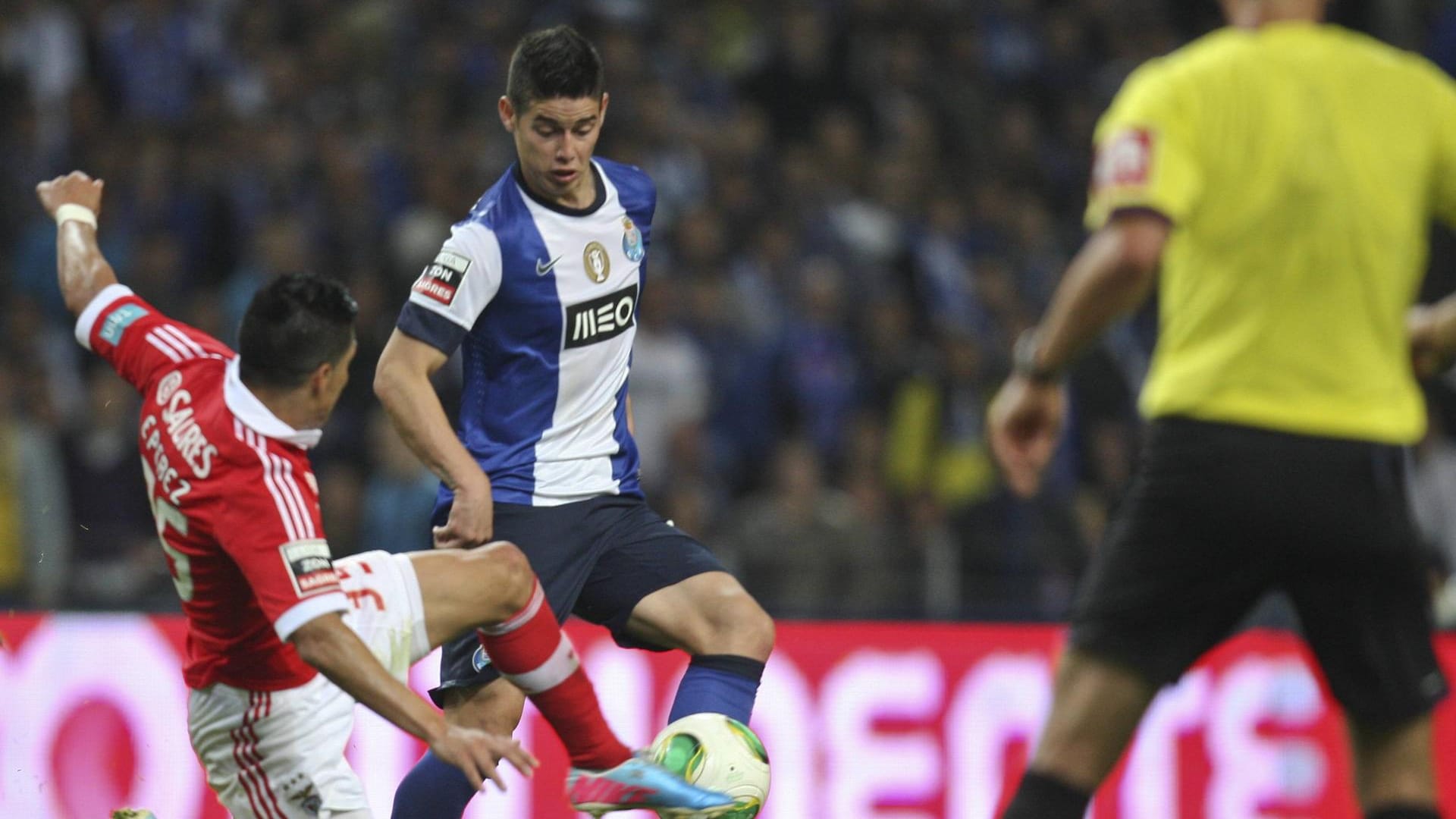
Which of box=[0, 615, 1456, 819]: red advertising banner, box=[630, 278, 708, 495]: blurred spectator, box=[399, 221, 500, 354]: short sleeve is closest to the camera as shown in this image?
box=[399, 221, 500, 354]: short sleeve

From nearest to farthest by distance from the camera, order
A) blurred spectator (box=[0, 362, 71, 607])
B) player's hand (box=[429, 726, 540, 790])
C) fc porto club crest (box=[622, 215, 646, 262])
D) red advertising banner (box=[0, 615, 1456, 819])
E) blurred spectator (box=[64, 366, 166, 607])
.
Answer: player's hand (box=[429, 726, 540, 790]) → fc porto club crest (box=[622, 215, 646, 262]) → red advertising banner (box=[0, 615, 1456, 819]) → blurred spectator (box=[64, 366, 166, 607]) → blurred spectator (box=[0, 362, 71, 607])

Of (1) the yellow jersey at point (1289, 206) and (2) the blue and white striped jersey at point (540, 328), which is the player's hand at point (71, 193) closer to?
(2) the blue and white striped jersey at point (540, 328)

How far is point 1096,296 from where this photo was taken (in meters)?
3.07

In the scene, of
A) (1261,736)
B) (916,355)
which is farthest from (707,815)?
(916,355)

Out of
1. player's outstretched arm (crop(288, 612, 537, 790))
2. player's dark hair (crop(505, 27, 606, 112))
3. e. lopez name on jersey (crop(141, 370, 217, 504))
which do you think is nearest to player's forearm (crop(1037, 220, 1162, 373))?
player's outstretched arm (crop(288, 612, 537, 790))

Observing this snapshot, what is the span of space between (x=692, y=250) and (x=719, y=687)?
555cm

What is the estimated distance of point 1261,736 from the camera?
23.7 ft

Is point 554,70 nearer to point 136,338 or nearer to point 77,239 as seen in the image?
point 136,338

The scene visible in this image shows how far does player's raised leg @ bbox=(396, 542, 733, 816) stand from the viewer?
163 inches

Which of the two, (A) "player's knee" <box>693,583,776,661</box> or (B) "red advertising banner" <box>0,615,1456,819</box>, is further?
(B) "red advertising banner" <box>0,615,1456,819</box>

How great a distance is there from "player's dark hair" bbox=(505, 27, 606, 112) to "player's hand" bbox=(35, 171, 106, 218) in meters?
1.17

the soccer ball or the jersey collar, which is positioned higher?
the jersey collar

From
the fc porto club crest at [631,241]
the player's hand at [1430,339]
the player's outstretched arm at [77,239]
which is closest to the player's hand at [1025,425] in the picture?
the player's hand at [1430,339]

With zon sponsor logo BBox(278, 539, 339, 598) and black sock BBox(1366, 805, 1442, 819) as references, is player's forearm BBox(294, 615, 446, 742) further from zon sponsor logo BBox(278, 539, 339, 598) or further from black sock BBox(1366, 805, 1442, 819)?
black sock BBox(1366, 805, 1442, 819)
